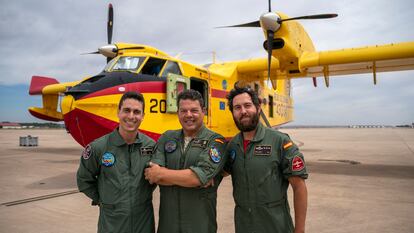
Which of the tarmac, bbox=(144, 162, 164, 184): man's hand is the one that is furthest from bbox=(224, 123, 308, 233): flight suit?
the tarmac

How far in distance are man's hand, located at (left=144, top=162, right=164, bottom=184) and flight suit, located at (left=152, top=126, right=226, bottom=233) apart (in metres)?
0.07

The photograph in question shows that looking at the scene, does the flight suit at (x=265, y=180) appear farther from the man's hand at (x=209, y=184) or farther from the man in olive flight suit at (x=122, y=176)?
the man in olive flight suit at (x=122, y=176)

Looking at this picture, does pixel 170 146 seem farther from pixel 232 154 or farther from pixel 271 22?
pixel 271 22

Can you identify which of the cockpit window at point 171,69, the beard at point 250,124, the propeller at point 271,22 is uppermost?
the propeller at point 271,22

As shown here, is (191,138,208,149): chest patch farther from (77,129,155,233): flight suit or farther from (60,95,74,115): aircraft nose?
(60,95,74,115): aircraft nose

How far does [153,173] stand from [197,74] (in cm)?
733

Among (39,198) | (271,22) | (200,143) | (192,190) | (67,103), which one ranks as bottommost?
(39,198)

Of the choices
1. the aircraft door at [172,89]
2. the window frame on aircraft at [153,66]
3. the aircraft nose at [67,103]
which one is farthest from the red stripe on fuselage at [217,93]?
the aircraft nose at [67,103]

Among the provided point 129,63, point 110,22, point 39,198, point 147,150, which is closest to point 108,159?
point 147,150

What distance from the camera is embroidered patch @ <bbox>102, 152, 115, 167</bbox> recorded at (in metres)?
2.42

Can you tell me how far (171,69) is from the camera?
27.5 feet

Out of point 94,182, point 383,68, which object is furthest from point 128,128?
point 383,68

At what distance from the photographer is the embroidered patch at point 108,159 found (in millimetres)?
2420

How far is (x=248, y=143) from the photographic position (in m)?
2.44
